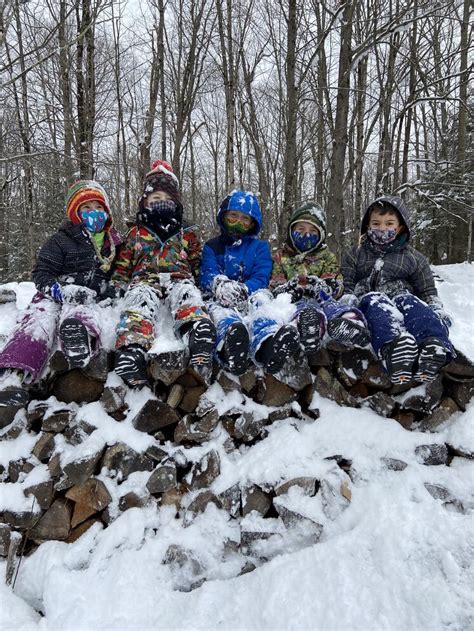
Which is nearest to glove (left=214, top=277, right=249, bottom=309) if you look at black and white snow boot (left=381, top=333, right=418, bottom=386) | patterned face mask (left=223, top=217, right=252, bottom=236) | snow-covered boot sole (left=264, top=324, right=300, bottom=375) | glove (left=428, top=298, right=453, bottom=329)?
snow-covered boot sole (left=264, top=324, right=300, bottom=375)

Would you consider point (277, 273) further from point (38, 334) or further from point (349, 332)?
point (38, 334)

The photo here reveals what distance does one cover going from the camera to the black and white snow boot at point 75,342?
233 centimetres

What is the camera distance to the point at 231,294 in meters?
2.91

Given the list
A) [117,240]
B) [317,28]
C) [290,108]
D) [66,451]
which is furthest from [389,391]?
[317,28]

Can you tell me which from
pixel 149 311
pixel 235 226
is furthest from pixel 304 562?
pixel 235 226

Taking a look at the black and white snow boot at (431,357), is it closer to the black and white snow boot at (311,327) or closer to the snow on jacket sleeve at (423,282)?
the black and white snow boot at (311,327)

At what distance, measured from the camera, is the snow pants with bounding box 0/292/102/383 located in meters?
2.32

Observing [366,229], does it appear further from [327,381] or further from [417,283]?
[327,381]

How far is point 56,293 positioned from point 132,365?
96 cm

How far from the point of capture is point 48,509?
2.25m

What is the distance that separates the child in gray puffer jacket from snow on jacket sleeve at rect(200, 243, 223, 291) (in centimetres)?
113

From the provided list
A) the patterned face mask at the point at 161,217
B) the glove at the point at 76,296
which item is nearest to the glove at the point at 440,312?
the patterned face mask at the point at 161,217

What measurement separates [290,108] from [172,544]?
19.2 ft

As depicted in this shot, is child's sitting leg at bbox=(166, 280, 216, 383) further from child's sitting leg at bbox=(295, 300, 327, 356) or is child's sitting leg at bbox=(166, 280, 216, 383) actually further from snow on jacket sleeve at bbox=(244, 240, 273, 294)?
snow on jacket sleeve at bbox=(244, 240, 273, 294)
